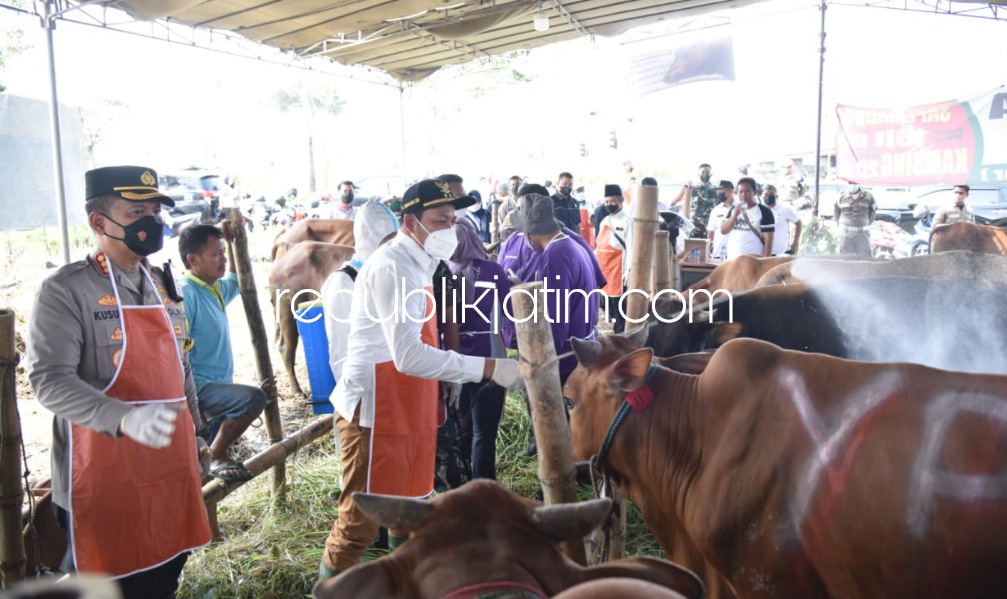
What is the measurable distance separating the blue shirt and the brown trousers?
1432mm

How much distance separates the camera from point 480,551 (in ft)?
5.18

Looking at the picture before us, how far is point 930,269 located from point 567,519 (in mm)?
3282

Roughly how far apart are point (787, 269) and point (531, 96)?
47669 mm

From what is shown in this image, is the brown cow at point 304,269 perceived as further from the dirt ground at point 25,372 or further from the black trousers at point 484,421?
the black trousers at point 484,421

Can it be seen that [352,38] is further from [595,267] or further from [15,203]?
[595,267]

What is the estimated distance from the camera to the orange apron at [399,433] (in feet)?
10.6

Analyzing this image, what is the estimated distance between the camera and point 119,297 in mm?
2619

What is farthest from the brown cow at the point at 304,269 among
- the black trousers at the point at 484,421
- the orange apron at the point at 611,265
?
the black trousers at the point at 484,421

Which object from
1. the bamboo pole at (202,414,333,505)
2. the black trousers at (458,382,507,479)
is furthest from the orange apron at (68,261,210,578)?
the black trousers at (458,382,507,479)

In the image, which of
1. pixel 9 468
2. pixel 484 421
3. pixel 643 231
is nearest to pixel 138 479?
pixel 9 468

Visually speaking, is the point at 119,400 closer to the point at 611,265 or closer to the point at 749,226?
the point at 611,265

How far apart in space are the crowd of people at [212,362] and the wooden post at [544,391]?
2.42 ft

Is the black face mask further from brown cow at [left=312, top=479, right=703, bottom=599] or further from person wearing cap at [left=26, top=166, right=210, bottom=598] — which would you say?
brown cow at [left=312, top=479, right=703, bottom=599]

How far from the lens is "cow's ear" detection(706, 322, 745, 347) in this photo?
4262mm
